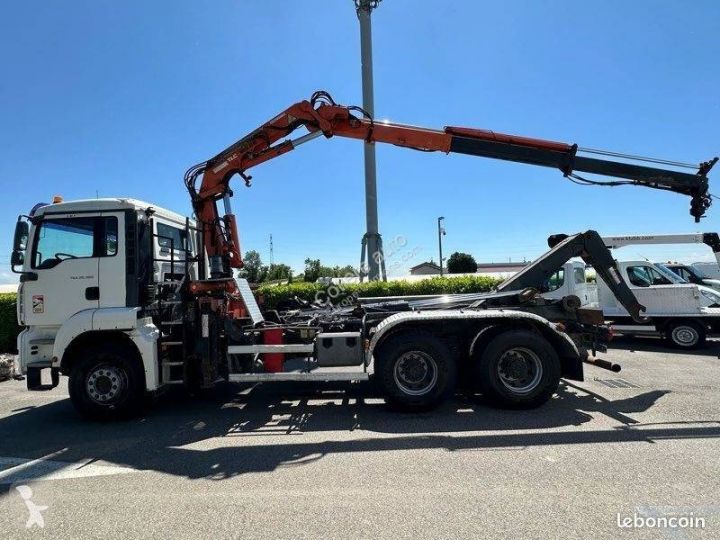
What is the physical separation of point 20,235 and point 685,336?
13814 millimetres

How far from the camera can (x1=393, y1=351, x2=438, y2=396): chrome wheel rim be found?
5.99 metres

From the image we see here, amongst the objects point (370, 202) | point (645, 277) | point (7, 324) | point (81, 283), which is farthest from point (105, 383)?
point (370, 202)

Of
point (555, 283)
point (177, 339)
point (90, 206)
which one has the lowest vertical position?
point (177, 339)

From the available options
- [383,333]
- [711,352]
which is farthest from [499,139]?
[711,352]

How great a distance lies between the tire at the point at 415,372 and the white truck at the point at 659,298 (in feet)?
21.4

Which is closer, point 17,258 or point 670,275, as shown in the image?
point 17,258

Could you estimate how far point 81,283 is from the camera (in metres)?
6.09

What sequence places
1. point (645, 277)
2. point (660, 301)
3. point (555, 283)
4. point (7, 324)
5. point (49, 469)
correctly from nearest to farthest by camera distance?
point (49, 469) → point (660, 301) → point (645, 277) → point (555, 283) → point (7, 324)

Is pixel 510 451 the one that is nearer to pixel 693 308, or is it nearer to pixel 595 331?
pixel 595 331

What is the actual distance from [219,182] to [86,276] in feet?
8.55

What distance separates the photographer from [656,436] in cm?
484

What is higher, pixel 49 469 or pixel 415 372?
pixel 415 372

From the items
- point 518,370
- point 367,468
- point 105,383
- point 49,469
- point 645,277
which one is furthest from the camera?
point 645,277

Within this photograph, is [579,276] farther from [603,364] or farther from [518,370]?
[518,370]
